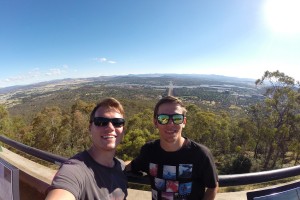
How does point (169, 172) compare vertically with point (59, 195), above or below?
below

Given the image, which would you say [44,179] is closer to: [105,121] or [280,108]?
[105,121]

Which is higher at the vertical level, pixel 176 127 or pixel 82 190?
pixel 176 127

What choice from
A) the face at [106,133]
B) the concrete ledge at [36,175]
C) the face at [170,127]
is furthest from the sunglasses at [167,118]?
the concrete ledge at [36,175]

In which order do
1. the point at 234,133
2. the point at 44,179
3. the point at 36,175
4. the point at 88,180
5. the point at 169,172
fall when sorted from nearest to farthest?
the point at 88,180 → the point at 169,172 → the point at 44,179 → the point at 36,175 → the point at 234,133

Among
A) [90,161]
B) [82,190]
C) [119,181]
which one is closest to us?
[82,190]

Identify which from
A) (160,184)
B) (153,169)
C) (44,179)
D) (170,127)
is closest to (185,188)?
(160,184)

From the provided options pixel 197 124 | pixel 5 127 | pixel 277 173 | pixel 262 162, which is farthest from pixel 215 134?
pixel 277 173

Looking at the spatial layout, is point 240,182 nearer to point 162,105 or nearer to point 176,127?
point 176,127
